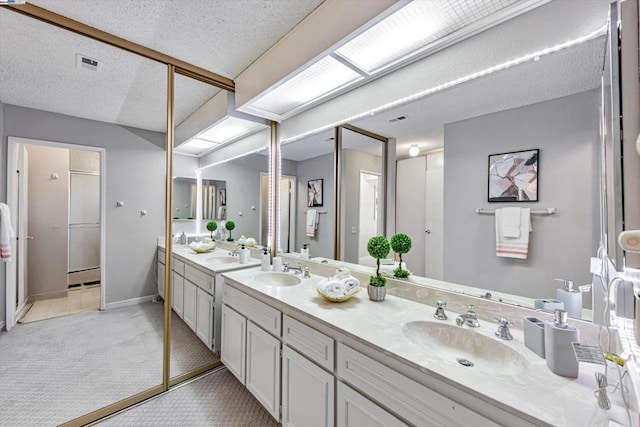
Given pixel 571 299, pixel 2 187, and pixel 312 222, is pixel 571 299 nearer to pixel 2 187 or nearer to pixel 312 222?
pixel 312 222

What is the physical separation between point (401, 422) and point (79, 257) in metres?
4.31

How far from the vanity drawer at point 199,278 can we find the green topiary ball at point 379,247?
1461mm

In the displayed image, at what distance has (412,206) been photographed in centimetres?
158

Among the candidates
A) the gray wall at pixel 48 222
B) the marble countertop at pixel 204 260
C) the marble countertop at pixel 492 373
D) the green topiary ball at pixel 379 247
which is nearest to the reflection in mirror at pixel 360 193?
the green topiary ball at pixel 379 247

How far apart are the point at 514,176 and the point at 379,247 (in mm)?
778

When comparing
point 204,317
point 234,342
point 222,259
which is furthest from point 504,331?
point 222,259

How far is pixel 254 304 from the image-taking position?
175 cm

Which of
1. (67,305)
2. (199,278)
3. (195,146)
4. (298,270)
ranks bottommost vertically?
Result: (67,305)

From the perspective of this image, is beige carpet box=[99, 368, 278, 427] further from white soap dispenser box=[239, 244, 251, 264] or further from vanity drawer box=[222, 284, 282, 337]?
white soap dispenser box=[239, 244, 251, 264]

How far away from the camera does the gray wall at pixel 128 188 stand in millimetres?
2057

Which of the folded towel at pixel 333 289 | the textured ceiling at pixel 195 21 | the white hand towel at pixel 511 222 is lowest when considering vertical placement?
the folded towel at pixel 333 289

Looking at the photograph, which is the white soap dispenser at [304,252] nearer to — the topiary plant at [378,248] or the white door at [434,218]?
the topiary plant at [378,248]

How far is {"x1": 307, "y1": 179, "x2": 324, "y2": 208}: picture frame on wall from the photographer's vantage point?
2273mm

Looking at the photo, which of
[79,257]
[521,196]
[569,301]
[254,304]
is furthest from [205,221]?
[569,301]
